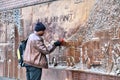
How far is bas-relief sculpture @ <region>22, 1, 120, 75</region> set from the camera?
24.6ft

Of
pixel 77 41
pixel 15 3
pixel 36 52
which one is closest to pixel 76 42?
pixel 77 41

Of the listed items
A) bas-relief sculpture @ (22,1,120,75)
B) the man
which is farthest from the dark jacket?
bas-relief sculpture @ (22,1,120,75)

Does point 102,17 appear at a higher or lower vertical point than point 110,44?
higher

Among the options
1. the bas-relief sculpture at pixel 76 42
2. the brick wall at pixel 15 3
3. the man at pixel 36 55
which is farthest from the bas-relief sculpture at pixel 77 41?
the man at pixel 36 55

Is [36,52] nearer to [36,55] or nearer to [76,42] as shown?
[36,55]

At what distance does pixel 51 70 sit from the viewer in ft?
31.6

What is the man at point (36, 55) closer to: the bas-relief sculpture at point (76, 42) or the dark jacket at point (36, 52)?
the dark jacket at point (36, 52)

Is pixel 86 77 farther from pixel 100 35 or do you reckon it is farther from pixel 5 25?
pixel 5 25

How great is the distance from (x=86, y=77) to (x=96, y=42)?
0.88 m

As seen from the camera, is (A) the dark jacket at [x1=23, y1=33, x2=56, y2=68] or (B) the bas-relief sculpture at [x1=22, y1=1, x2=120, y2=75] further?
(B) the bas-relief sculpture at [x1=22, y1=1, x2=120, y2=75]

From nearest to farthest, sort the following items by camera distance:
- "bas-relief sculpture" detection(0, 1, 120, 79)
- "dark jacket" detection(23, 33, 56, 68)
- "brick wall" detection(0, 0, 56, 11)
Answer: "dark jacket" detection(23, 33, 56, 68) < "bas-relief sculpture" detection(0, 1, 120, 79) < "brick wall" detection(0, 0, 56, 11)

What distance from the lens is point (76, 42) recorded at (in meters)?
8.55

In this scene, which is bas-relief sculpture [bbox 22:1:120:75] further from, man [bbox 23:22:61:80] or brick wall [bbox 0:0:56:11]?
man [bbox 23:22:61:80]

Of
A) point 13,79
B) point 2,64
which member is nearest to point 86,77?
point 13,79
